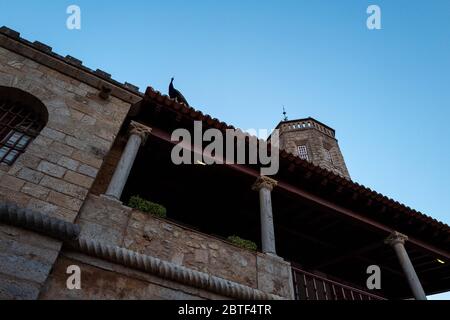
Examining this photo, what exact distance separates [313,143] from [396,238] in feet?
41.3

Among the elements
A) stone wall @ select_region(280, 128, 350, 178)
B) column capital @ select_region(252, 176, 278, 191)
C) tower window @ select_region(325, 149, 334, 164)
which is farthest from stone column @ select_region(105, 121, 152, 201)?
tower window @ select_region(325, 149, 334, 164)

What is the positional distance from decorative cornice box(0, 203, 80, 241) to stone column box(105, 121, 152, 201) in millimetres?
Answer: 1037

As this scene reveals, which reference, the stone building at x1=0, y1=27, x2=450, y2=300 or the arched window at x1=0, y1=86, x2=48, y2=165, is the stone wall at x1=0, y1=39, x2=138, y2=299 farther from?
the arched window at x1=0, y1=86, x2=48, y2=165

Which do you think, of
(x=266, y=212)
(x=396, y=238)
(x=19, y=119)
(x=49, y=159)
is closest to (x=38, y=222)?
(x=49, y=159)

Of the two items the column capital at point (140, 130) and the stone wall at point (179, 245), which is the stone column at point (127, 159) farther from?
the stone wall at point (179, 245)

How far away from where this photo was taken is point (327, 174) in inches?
276

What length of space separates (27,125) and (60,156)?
46.0 inches

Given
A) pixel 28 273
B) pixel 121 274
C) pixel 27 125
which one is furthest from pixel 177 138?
pixel 28 273

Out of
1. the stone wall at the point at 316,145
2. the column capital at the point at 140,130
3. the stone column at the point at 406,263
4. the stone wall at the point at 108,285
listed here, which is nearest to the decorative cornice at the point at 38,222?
the stone wall at the point at 108,285

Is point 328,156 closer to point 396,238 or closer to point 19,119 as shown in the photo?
point 396,238

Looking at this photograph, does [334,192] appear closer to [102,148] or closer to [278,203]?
[278,203]

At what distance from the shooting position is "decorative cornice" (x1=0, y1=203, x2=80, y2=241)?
3627 millimetres

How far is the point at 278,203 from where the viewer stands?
772 centimetres

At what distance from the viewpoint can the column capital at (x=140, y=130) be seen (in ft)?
19.6
